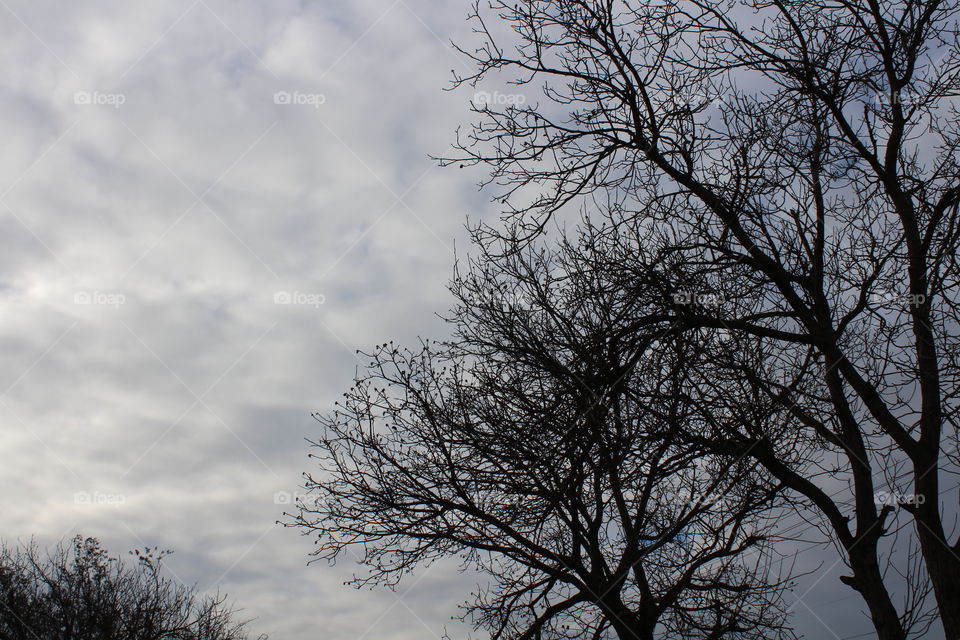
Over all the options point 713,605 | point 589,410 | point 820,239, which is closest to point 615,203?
point 820,239

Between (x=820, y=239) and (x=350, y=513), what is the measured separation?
6.31m

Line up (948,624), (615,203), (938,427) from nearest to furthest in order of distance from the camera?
1. (948,624)
2. (938,427)
3. (615,203)

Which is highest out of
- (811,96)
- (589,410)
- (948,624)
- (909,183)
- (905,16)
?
(905,16)

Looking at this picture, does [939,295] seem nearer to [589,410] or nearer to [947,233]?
[947,233]

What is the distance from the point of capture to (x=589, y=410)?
4.66 metres

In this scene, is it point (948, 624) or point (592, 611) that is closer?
point (948, 624)

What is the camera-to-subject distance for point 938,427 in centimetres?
497

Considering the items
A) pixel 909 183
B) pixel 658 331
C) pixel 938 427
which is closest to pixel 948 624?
pixel 938 427

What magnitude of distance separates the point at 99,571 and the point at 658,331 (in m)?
23.9

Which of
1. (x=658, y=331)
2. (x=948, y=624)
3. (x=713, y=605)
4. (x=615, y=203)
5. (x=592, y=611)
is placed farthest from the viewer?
(x=592, y=611)

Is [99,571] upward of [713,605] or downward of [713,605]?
upward

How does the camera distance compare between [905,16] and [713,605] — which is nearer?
[905,16]

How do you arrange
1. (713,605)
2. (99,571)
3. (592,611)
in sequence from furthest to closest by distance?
(99,571), (592,611), (713,605)

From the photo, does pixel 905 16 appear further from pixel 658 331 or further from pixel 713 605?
pixel 713 605
